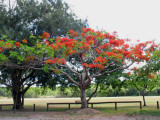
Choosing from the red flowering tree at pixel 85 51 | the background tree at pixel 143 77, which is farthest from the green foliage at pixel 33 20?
the background tree at pixel 143 77

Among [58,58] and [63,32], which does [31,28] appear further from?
[58,58]

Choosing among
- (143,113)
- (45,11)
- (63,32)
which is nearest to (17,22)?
(45,11)

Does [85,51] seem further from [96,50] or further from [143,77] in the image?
[143,77]

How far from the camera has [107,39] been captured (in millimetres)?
14195

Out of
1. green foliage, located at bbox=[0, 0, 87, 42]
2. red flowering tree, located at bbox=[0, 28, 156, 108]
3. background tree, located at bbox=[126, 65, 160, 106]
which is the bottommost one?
background tree, located at bbox=[126, 65, 160, 106]

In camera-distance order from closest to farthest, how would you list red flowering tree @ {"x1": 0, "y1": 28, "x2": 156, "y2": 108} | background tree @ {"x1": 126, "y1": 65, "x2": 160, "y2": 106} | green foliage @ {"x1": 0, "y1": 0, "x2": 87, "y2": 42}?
red flowering tree @ {"x1": 0, "y1": 28, "x2": 156, "y2": 108}
background tree @ {"x1": 126, "y1": 65, "x2": 160, "y2": 106}
green foliage @ {"x1": 0, "y1": 0, "x2": 87, "y2": 42}

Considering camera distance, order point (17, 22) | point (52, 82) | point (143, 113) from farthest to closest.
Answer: point (52, 82), point (17, 22), point (143, 113)

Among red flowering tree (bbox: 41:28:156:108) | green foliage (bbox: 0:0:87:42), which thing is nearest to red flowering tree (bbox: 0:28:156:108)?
red flowering tree (bbox: 41:28:156:108)

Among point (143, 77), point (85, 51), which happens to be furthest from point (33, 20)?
point (143, 77)

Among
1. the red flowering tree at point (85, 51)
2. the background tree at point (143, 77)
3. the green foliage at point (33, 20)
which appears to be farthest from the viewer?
the green foliage at point (33, 20)

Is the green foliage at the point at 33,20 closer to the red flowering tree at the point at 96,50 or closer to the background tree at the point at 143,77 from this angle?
the red flowering tree at the point at 96,50

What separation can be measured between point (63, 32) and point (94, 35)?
471cm

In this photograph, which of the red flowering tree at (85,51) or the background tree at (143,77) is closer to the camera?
the red flowering tree at (85,51)

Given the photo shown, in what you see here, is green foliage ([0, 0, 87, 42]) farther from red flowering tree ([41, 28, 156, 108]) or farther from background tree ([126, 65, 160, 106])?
background tree ([126, 65, 160, 106])
